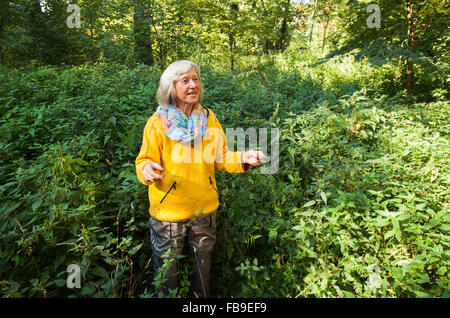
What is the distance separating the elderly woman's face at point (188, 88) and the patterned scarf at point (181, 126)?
0.37 ft

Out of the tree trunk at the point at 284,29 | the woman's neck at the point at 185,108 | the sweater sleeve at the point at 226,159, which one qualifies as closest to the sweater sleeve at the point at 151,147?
the woman's neck at the point at 185,108

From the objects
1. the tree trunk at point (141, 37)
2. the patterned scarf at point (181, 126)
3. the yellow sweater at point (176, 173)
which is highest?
the tree trunk at point (141, 37)

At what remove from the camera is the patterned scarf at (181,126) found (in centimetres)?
184

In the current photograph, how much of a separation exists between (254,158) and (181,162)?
22.2 inches

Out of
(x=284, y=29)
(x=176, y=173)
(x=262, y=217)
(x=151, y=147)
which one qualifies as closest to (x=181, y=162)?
(x=176, y=173)

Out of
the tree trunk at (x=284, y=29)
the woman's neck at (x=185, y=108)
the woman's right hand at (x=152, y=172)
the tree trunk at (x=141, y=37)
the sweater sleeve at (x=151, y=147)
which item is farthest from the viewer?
the tree trunk at (x=284, y=29)

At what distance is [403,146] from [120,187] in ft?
11.6

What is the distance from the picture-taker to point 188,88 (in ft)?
6.13

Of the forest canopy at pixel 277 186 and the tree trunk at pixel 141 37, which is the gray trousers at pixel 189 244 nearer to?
the forest canopy at pixel 277 186

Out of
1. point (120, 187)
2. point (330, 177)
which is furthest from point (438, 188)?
point (120, 187)

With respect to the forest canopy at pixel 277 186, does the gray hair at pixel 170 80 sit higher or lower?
higher

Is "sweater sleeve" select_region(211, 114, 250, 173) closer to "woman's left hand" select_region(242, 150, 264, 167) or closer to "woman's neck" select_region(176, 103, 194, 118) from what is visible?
"woman's left hand" select_region(242, 150, 264, 167)

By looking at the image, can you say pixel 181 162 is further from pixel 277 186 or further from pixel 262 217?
pixel 277 186

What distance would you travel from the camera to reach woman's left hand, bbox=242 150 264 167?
1857mm
